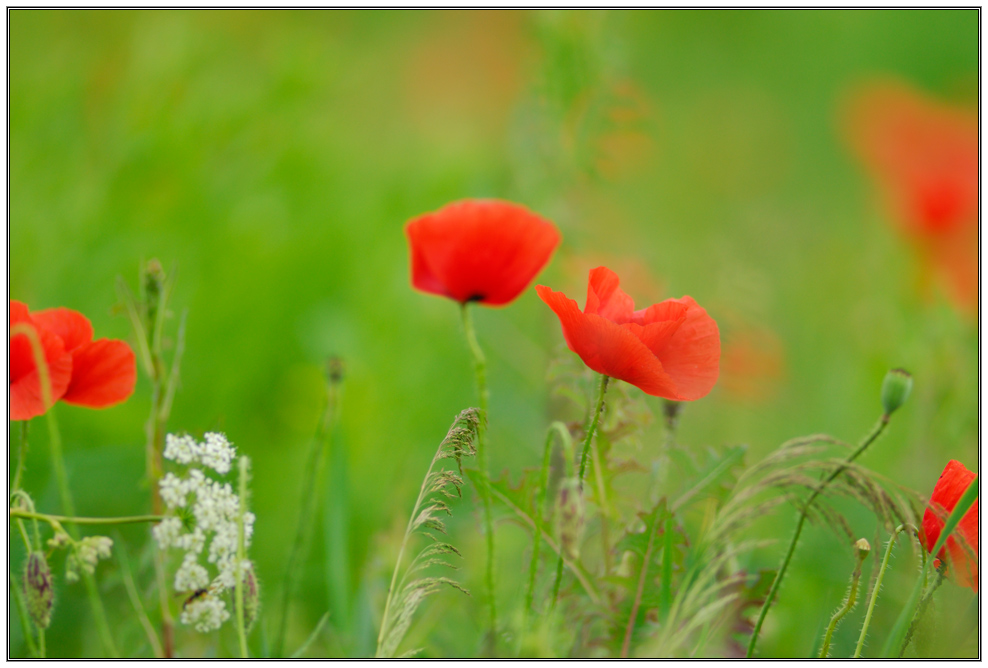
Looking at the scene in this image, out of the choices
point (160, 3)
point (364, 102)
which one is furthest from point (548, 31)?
point (364, 102)

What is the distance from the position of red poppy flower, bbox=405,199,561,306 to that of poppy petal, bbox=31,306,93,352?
0.19 metres

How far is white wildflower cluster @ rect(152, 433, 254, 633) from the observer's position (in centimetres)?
40

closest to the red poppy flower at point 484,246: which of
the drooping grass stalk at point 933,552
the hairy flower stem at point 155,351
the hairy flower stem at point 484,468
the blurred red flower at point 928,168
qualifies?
the hairy flower stem at point 484,468

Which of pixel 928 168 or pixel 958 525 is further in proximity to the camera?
pixel 928 168

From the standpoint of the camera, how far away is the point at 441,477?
41 cm

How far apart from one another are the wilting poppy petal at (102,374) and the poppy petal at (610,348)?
0.24 meters

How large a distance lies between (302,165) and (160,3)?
899 millimetres

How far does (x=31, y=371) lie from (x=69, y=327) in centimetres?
3

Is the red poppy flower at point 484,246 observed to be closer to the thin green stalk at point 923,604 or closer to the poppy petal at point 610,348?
the poppy petal at point 610,348

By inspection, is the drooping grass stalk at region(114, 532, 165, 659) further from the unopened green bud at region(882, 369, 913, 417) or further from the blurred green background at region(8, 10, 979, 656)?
the unopened green bud at region(882, 369, 913, 417)

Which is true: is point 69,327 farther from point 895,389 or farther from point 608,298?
point 895,389

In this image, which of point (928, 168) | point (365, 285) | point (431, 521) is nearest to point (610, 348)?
point (431, 521)

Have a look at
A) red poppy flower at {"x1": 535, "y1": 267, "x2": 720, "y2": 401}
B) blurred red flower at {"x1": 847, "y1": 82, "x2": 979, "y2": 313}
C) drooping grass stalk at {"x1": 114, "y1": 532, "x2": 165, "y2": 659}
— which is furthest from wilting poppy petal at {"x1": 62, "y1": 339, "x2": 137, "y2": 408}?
blurred red flower at {"x1": 847, "y1": 82, "x2": 979, "y2": 313}

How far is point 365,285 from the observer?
145 centimetres
